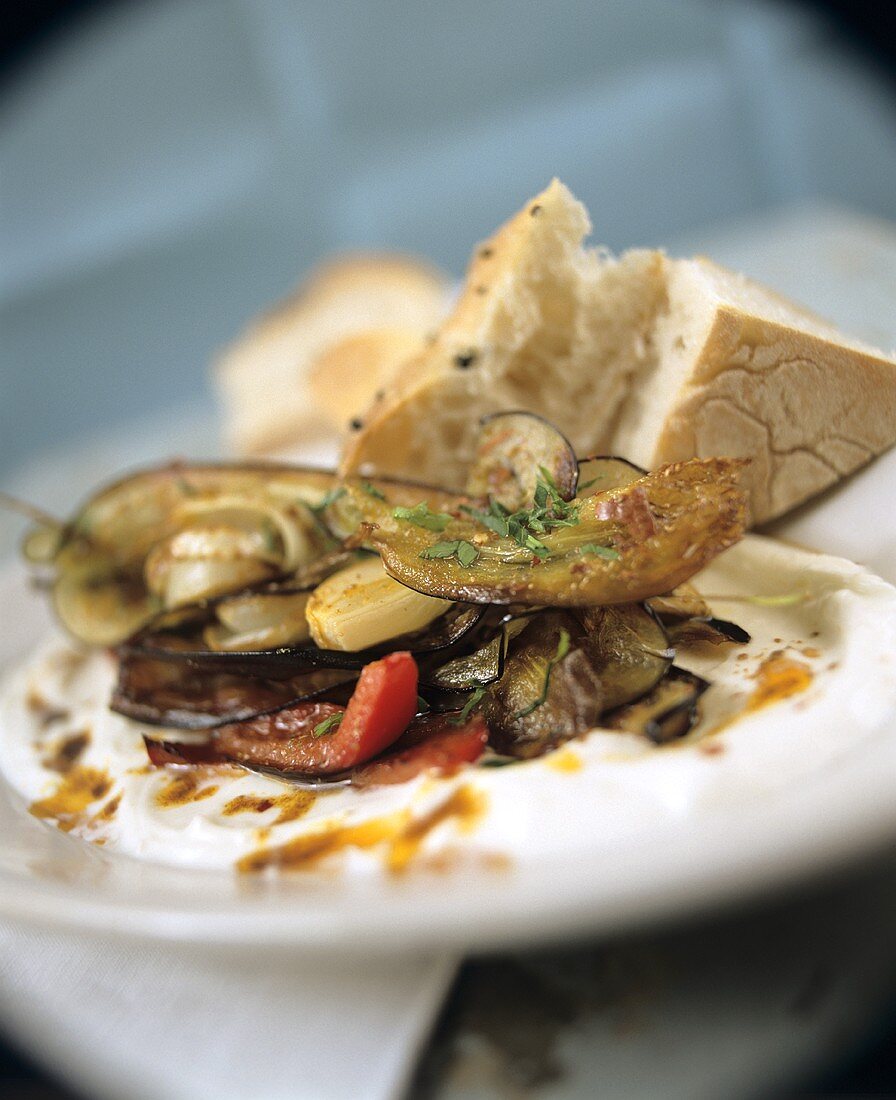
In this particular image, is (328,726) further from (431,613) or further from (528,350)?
(528,350)

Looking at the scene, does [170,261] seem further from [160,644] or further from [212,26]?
[160,644]

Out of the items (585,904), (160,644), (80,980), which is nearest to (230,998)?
(80,980)

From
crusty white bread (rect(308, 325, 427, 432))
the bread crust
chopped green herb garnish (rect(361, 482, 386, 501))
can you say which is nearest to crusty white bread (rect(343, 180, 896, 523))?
the bread crust

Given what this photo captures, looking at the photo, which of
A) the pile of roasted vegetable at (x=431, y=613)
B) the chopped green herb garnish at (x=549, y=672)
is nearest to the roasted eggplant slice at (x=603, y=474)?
the pile of roasted vegetable at (x=431, y=613)

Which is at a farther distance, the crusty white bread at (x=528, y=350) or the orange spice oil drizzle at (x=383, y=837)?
the crusty white bread at (x=528, y=350)

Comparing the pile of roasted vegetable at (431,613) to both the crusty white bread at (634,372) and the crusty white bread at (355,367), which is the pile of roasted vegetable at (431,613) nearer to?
the crusty white bread at (634,372)

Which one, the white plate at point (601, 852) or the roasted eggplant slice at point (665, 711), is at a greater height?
the white plate at point (601, 852)

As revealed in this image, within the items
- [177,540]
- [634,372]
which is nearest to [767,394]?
[634,372]

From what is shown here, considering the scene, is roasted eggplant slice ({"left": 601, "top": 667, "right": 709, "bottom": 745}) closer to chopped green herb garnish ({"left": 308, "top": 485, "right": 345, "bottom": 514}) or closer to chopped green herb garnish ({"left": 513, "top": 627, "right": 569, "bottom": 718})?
chopped green herb garnish ({"left": 513, "top": 627, "right": 569, "bottom": 718})
